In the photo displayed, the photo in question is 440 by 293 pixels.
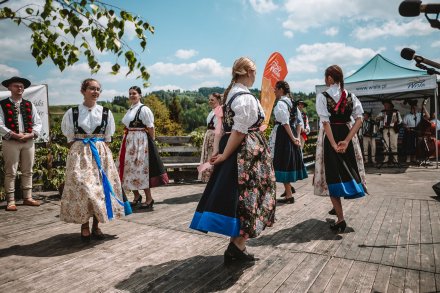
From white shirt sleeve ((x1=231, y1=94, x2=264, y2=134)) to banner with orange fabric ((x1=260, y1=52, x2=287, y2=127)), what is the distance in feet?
14.1

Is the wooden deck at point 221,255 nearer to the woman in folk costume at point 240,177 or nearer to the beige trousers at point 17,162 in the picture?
the woman in folk costume at point 240,177

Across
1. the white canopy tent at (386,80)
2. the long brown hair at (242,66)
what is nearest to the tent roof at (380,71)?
the white canopy tent at (386,80)

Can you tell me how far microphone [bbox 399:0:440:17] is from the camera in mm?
1887

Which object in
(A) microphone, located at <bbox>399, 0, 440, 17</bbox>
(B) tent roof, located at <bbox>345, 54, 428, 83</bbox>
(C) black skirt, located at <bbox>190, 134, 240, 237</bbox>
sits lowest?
(C) black skirt, located at <bbox>190, 134, 240, 237</bbox>

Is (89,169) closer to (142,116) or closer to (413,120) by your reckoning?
(142,116)

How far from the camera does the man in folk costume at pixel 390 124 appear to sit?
10.5 m

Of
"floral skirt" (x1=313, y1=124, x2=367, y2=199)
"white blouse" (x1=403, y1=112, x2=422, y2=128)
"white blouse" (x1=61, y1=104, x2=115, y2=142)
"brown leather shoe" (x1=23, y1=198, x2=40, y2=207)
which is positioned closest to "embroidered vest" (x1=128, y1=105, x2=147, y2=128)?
"white blouse" (x1=61, y1=104, x2=115, y2=142)

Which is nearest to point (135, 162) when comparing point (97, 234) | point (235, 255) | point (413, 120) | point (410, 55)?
point (97, 234)

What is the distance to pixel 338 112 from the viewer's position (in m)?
3.69

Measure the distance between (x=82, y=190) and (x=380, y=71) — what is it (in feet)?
34.5

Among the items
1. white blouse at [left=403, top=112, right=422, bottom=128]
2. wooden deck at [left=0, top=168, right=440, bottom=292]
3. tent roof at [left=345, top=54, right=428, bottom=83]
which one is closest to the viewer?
wooden deck at [left=0, top=168, right=440, bottom=292]

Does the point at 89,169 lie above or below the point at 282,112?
below

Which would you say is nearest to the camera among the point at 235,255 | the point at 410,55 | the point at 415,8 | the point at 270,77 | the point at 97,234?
the point at 415,8

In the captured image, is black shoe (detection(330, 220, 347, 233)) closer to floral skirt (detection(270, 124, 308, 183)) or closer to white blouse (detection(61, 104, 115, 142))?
floral skirt (detection(270, 124, 308, 183))
